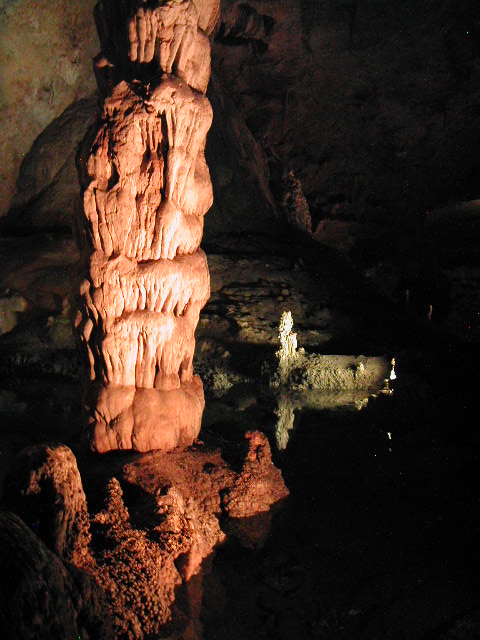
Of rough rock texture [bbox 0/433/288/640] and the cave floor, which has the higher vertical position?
rough rock texture [bbox 0/433/288/640]

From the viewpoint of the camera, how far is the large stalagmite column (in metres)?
3.31

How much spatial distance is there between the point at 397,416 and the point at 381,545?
10.6 ft

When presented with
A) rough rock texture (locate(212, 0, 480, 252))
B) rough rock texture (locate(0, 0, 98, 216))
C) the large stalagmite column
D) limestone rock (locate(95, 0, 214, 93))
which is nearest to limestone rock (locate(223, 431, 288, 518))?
the large stalagmite column

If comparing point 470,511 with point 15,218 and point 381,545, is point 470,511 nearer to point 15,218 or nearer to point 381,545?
point 381,545

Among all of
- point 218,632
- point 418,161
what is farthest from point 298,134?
point 218,632

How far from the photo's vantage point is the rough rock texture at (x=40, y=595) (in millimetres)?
1455

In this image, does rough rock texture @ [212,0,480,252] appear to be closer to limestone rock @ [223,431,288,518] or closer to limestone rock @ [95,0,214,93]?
limestone rock @ [95,0,214,93]

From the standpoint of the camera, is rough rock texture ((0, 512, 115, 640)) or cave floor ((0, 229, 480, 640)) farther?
cave floor ((0, 229, 480, 640))

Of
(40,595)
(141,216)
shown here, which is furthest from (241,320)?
(40,595)

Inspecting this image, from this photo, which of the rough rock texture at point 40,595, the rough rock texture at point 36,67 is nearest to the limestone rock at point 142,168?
the rough rock texture at point 40,595

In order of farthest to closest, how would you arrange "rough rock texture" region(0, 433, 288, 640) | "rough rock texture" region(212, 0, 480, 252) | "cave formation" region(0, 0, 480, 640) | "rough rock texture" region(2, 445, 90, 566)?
"rough rock texture" region(212, 0, 480, 252) → "cave formation" region(0, 0, 480, 640) → "rough rock texture" region(2, 445, 90, 566) → "rough rock texture" region(0, 433, 288, 640)

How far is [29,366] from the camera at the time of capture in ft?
25.8

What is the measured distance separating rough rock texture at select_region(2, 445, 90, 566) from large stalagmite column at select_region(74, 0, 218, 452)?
987 millimetres

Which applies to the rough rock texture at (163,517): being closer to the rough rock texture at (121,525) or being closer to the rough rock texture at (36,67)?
the rough rock texture at (121,525)
